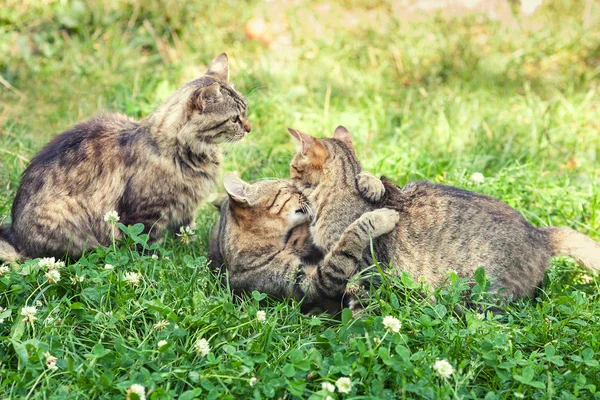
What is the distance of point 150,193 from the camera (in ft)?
13.6

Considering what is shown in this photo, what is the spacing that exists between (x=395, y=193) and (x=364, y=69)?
10.0 feet

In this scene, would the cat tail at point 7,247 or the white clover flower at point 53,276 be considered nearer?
the white clover flower at point 53,276

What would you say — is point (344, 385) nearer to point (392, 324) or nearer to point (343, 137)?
point (392, 324)

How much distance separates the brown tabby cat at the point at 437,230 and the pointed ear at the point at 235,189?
34 cm

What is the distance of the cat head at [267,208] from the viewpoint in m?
3.88

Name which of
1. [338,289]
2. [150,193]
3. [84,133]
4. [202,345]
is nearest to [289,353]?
[202,345]

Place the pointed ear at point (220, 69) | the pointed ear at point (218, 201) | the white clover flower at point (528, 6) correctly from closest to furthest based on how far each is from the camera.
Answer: the pointed ear at point (218, 201) < the pointed ear at point (220, 69) < the white clover flower at point (528, 6)

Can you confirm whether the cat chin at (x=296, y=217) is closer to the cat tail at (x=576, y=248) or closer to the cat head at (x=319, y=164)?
the cat head at (x=319, y=164)

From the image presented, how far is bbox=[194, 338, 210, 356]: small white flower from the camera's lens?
293 cm

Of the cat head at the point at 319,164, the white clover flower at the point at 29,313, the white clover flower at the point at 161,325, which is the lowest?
the white clover flower at the point at 161,325

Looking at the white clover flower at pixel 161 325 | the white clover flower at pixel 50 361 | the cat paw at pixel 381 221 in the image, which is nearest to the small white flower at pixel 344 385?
the white clover flower at pixel 161 325

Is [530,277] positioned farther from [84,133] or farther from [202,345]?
[84,133]

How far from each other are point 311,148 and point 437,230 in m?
0.87

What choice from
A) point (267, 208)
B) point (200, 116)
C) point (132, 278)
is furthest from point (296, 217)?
point (132, 278)
